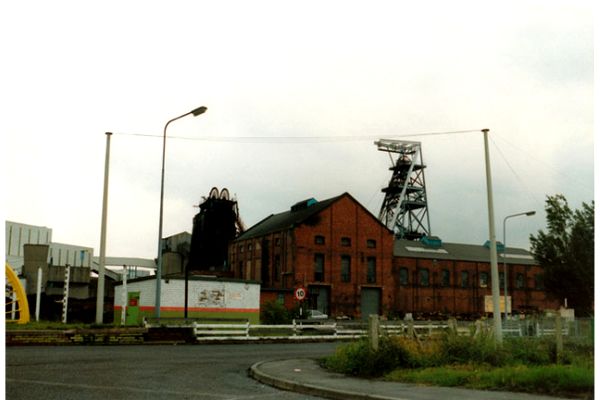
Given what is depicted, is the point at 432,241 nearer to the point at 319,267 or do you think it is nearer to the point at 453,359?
the point at 319,267

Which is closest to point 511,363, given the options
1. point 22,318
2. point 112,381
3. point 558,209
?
point 112,381

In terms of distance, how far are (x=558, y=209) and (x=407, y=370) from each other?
26390 mm

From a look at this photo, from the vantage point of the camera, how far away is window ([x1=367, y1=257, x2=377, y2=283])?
61.2 metres

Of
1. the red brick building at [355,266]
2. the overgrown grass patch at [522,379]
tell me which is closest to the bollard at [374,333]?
the overgrown grass patch at [522,379]

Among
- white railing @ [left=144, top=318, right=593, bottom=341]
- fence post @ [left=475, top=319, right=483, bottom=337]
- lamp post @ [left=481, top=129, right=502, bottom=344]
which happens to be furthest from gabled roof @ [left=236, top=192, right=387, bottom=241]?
fence post @ [left=475, top=319, right=483, bottom=337]

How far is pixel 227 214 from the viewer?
72.4m

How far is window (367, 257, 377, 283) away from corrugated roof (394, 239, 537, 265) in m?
3.35

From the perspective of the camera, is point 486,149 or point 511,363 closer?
point 511,363

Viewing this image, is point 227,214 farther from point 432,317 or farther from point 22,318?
point 22,318

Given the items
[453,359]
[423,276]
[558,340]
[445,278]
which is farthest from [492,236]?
[445,278]

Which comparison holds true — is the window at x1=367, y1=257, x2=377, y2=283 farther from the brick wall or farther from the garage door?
the brick wall

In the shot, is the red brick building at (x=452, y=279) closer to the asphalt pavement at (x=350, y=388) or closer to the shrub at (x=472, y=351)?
the shrub at (x=472, y=351)

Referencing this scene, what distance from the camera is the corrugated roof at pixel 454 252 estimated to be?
218 feet

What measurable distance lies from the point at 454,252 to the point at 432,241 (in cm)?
275
